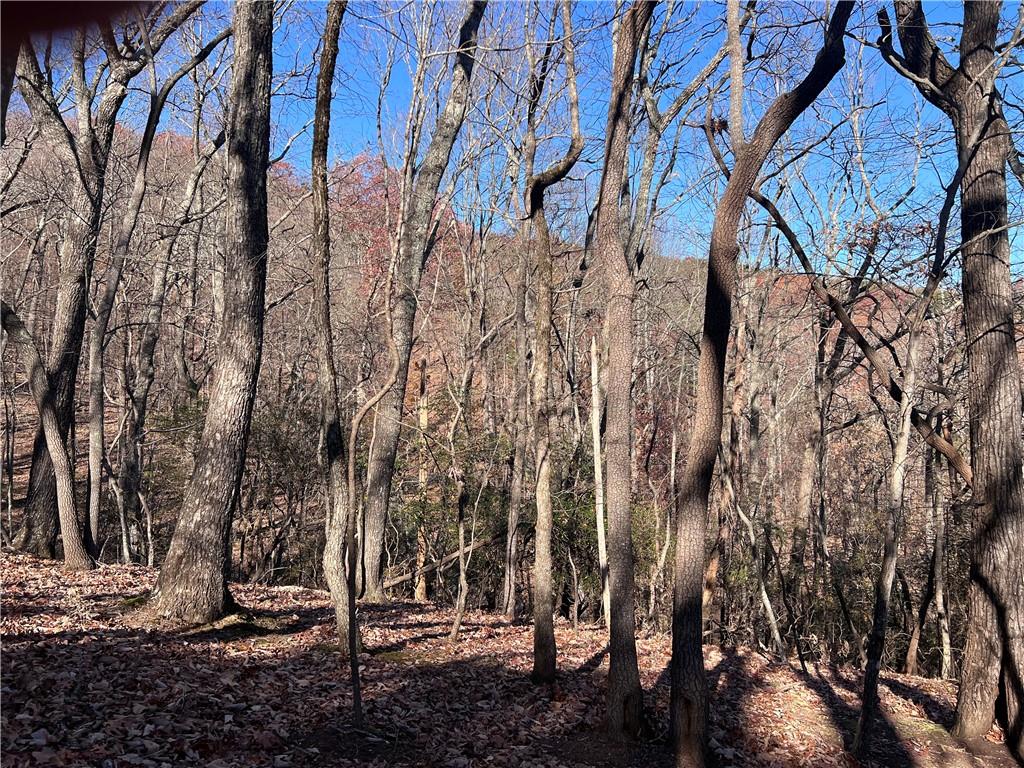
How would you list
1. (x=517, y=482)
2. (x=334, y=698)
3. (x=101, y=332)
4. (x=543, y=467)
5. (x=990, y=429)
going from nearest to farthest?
(x=334, y=698) → (x=543, y=467) → (x=990, y=429) → (x=517, y=482) → (x=101, y=332)

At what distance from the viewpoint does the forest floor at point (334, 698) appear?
470 centimetres

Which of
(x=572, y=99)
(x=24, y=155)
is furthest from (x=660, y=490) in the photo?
(x=24, y=155)

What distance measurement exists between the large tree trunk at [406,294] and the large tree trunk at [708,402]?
483cm

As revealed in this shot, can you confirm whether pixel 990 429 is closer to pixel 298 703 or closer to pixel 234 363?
pixel 298 703

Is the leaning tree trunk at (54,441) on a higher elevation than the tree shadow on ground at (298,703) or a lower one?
higher

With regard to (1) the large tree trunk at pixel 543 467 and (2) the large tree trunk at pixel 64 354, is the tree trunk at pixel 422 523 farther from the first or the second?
(1) the large tree trunk at pixel 543 467

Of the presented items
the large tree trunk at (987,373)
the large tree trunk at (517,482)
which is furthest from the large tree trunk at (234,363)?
the large tree trunk at (987,373)

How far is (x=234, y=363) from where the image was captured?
279 inches

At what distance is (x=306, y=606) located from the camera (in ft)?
29.6

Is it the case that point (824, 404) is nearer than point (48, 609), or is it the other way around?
point (48, 609)

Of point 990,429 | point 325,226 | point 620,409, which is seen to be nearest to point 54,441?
point 325,226

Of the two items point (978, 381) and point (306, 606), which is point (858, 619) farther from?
point (306, 606)

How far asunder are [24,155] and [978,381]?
11.9 meters

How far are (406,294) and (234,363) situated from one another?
314cm
